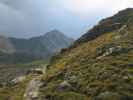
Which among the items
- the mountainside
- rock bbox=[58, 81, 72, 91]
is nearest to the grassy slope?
the mountainside

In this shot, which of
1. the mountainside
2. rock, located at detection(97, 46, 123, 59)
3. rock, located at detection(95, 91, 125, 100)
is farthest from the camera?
rock, located at detection(97, 46, 123, 59)

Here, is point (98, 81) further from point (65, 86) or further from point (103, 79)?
point (65, 86)

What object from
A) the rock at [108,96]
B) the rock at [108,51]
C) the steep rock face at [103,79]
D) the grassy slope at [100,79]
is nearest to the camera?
the rock at [108,96]

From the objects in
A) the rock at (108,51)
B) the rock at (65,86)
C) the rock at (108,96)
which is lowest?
the rock at (108,96)

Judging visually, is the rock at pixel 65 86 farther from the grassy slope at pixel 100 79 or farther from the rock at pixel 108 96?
the rock at pixel 108 96

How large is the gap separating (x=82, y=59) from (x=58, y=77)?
83.0ft

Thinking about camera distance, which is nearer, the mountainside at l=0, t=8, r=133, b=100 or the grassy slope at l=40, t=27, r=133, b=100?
the mountainside at l=0, t=8, r=133, b=100

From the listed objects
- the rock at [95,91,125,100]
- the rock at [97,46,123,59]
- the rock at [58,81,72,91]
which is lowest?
the rock at [95,91,125,100]

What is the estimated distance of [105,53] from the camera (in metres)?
130

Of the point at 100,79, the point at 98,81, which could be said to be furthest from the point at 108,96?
the point at 100,79

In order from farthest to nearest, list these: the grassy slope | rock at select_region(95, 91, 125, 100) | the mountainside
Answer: the grassy slope
the mountainside
rock at select_region(95, 91, 125, 100)

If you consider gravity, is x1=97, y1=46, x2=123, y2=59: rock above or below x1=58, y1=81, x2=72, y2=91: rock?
above

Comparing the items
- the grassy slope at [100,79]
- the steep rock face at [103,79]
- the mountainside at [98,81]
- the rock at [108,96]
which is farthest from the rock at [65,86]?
the rock at [108,96]

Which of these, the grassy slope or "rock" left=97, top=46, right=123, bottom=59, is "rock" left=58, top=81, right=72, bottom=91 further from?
"rock" left=97, top=46, right=123, bottom=59
